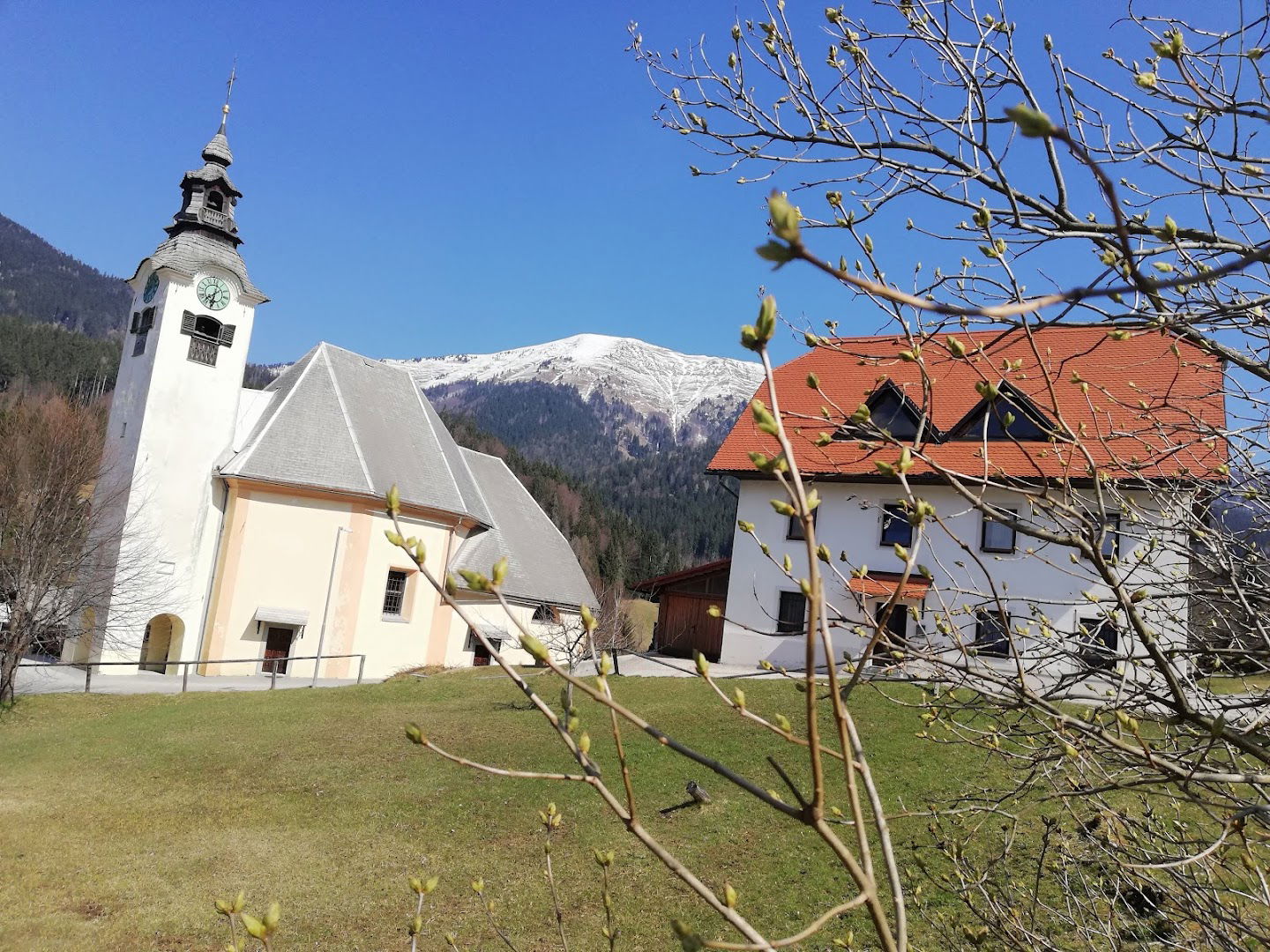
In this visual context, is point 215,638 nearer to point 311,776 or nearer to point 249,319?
point 249,319

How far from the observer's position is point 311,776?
1326 centimetres

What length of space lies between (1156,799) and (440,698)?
45.8 feet

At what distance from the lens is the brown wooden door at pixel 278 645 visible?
75.7ft

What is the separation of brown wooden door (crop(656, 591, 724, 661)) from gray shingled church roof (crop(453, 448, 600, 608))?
2522 millimetres

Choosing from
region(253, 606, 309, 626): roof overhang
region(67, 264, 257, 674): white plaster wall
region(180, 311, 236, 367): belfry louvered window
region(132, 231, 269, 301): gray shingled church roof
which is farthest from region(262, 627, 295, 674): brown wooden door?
region(132, 231, 269, 301): gray shingled church roof

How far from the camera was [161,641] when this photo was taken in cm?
2388

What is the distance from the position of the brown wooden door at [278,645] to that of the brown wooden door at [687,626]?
34.8 ft

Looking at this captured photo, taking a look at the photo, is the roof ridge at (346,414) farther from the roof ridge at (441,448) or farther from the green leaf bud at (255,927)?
the green leaf bud at (255,927)

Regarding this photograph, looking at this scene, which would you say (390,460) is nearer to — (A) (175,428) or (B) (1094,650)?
(A) (175,428)

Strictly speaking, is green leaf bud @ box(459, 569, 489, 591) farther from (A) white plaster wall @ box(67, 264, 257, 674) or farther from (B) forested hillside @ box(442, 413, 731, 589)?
(B) forested hillside @ box(442, 413, 731, 589)

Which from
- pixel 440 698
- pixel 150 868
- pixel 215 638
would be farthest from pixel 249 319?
pixel 150 868

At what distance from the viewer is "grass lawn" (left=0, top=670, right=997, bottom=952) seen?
875 cm

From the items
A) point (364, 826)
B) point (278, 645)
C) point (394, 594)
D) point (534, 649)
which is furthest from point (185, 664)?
point (534, 649)

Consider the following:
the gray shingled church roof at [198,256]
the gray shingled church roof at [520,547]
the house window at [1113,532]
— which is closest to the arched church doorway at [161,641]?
the gray shingled church roof at [520,547]
